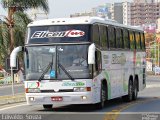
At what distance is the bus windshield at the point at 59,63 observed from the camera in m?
17.8

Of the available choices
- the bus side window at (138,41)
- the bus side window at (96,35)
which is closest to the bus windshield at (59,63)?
the bus side window at (96,35)

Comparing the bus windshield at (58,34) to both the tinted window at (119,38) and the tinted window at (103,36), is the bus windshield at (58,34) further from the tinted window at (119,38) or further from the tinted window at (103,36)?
the tinted window at (119,38)

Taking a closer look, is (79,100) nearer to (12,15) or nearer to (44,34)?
(44,34)

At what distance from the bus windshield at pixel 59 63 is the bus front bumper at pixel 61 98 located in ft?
1.83

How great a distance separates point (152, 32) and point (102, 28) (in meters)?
172

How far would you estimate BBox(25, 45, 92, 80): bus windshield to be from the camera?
58.5 feet

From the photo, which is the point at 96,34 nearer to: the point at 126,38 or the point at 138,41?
the point at 126,38

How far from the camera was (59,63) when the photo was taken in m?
18.0

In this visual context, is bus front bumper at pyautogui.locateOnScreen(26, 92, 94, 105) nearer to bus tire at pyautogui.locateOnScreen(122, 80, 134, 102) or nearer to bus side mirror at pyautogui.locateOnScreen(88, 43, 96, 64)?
bus side mirror at pyautogui.locateOnScreen(88, 43, 96, 64)

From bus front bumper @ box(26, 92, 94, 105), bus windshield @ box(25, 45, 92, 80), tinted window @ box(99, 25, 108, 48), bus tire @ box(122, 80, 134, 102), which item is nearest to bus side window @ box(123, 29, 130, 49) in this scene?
bus tire @ box(122, 80, 134, 102)

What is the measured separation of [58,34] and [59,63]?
111cm

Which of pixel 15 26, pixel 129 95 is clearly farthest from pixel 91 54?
pixel 15 26

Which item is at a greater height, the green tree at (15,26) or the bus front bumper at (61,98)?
the green tree at (15,26)

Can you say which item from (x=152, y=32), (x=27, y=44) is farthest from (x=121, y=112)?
(x=152, y=32)
